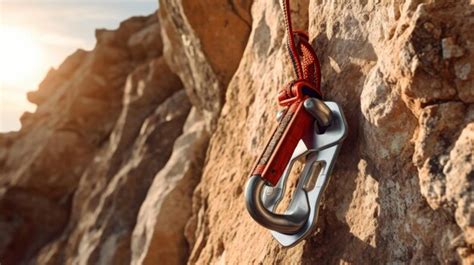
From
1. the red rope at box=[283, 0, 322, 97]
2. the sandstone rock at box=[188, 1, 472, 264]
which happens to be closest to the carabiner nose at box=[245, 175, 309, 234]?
the sandstone rock at box=[188, 1, 472, 264]

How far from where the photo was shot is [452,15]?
7.54 feet

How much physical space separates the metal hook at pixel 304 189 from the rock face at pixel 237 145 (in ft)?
0.40

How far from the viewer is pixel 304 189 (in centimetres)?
271

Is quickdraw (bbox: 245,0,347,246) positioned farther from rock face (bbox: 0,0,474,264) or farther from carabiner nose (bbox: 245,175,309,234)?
rock face (bbox: 0,0,474,264)

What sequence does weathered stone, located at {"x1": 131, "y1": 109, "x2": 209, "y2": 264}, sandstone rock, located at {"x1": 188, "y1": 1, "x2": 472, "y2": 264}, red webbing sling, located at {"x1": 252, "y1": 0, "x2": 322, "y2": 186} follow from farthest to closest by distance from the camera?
weathered stone, located at {"x1": 131, "y1": 109, "x2": 209, "y2": 264}
red webbing sling, located at {"x1": 252, "y1": 0, "x2": 322, "y2": 186}
sandstone rock, located at {"x1": 188, "y1": 1, "x2": 472, "y2": 264}

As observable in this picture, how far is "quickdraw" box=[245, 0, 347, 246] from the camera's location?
2.62m

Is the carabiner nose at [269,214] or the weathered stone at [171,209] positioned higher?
the carabiner nose at [269,214]

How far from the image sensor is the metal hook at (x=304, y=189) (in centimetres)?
260

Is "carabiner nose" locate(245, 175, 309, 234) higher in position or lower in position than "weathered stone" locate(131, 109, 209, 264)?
higher

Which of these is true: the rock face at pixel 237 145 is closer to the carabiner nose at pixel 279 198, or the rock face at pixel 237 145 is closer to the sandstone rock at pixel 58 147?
the sandstone rock at pixel 58 147

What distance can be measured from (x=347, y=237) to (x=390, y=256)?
289mm

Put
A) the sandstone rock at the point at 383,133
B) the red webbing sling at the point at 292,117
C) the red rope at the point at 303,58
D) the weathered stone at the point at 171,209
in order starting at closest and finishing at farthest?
the sandstone rock at the point at 383,133
the red webbing sling at the point at 292,117
the red rope at the point at 303,58
the weathered stone at the point at 171,209

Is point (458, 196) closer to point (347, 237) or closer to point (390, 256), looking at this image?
point (390, 256)

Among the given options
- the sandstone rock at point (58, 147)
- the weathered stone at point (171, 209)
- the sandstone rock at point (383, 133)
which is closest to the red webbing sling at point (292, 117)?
the sandstone rock at point (383, 133)
